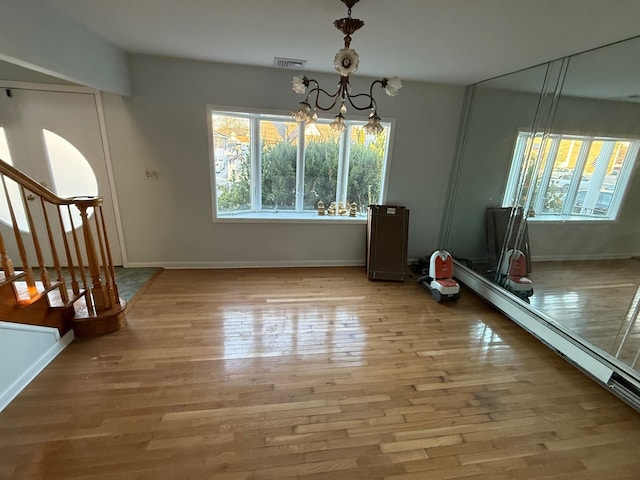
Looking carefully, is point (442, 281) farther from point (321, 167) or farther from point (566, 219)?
point (321, 167)

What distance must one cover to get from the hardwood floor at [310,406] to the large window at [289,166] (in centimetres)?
164

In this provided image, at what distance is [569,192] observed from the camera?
2729 millimetres

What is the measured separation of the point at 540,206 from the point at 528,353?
1.47 meters

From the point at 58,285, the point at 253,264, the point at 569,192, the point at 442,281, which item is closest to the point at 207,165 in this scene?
the point at 253,264

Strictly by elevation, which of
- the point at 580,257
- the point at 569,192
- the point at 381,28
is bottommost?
the point at 580,257

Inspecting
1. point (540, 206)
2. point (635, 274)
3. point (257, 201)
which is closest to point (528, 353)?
point (635, 274)

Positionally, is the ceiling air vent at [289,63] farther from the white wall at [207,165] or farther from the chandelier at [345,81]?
the chandelier at [345,81]

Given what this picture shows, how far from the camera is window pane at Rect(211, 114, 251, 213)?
357 cm

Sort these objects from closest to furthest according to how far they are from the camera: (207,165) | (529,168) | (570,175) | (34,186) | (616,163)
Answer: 1. (34,186)
2. (616,163)
3. (570,175)
4. (529,168)
5. (207,165)

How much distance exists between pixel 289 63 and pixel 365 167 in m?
1.61

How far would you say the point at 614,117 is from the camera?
92.0 inches

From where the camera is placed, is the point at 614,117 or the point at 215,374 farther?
the point at 614,117

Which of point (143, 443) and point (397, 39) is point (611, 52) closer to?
point (397, 39)

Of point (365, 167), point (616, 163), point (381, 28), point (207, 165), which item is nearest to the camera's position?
point (381, 28)
